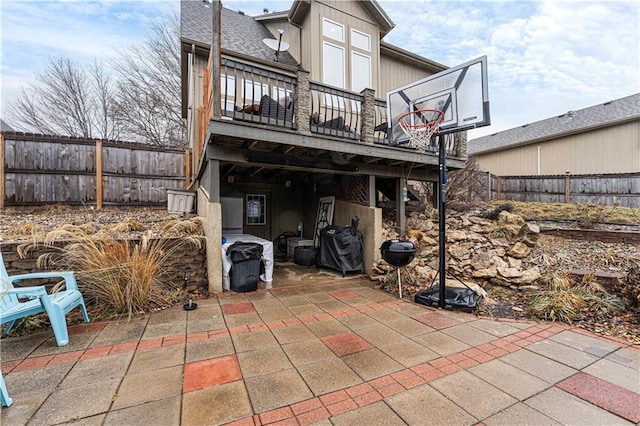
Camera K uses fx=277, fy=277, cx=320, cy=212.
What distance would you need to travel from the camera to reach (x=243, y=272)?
4.61 metres

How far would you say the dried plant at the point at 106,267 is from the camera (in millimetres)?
3484

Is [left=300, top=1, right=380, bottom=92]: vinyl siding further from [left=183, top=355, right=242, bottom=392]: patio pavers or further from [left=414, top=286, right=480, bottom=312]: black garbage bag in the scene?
[left=183, top=355, right=242, bottom=392]: patio pavers

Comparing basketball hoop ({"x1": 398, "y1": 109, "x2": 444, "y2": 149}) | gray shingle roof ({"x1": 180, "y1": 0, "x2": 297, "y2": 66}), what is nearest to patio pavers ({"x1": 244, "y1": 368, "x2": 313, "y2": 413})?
basketball hoop ({"x1": 398, "y1": 109, "x2": 444, "y2": 149})

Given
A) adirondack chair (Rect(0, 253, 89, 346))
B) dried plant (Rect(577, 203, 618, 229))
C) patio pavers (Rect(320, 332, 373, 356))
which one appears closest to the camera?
→ adirondack chair (Rect(0, 253, 89, 346))

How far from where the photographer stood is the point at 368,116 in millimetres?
5543

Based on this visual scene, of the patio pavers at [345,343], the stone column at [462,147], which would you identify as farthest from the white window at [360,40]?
the patio pavers at [345,343]

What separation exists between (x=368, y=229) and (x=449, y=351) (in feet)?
10.9

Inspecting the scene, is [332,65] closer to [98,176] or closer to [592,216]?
[98,176]

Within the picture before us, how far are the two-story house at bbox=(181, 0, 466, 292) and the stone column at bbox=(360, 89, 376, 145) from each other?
2 centimetres

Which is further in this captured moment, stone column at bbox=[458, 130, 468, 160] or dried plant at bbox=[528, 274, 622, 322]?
stone column at bbox=[458, 130, 468, 160]

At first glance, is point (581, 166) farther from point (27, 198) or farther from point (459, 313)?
point (27, 198)

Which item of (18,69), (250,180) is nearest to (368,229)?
(250,180)

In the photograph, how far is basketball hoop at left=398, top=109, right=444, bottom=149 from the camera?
4.33 metres

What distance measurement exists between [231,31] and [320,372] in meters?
8.83
